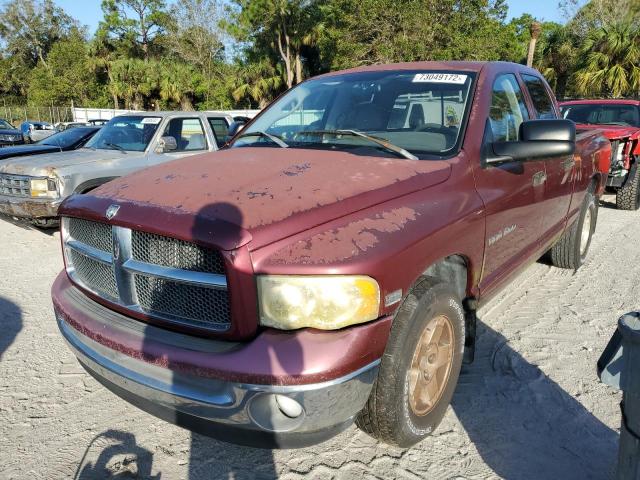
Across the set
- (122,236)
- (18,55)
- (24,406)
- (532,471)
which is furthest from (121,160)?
(18,55)

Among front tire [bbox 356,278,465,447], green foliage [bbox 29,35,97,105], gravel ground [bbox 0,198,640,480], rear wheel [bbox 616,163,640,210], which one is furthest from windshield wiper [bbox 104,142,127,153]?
green foliage [bbox 29,35,97,105]

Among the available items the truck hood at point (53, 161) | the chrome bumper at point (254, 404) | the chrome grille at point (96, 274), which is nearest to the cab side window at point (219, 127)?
the truck hood at point (53, 161)

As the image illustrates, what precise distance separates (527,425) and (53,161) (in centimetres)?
596

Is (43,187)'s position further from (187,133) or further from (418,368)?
(418,368)

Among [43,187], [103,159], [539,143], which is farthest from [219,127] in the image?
[539,143]

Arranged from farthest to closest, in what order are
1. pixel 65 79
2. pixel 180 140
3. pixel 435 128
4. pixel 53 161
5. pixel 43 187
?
pixel 65 79 → pixel 180 140 → pixel 53 161 → pixel 43 187 → pixel 435 128

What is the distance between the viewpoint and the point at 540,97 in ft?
13.6

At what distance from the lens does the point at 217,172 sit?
8.43 feet

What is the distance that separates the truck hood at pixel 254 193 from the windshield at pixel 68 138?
669 centimetres

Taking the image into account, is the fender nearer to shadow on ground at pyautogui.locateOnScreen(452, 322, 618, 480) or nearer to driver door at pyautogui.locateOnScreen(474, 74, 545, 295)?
driver door at pyautogui.locateOnScreen(474, 74, 545, 295)

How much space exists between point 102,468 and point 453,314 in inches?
71.5

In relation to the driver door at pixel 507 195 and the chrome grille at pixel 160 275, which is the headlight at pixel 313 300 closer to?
the chrome grille at pixel 160 275

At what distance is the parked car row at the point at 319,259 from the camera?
73.7 inches

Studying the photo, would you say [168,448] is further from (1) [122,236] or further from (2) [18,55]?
(2) [18,55]
